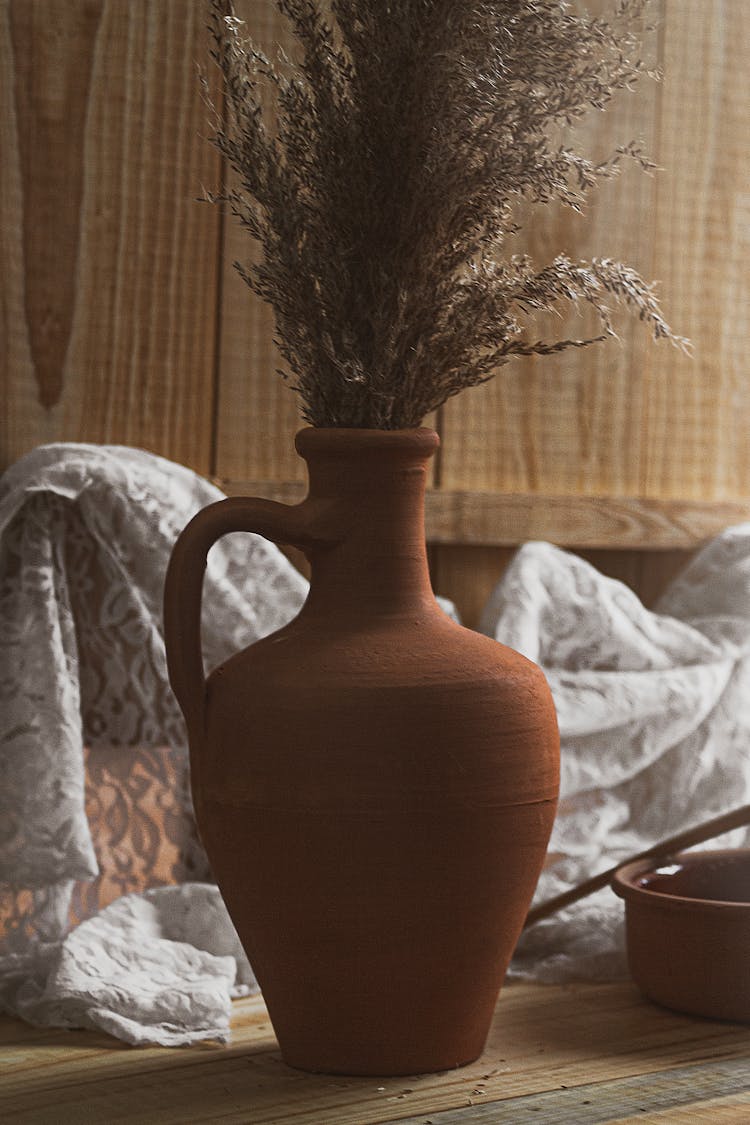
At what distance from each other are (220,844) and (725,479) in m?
1.04

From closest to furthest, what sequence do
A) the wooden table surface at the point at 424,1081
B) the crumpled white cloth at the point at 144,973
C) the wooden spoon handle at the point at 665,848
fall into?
the wooden table surface at the point at 424,1081
the crumpled white cloth at the point at 144,973
the wooden spoon handle at the point at 665,848

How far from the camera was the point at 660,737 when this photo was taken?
5.06 feet

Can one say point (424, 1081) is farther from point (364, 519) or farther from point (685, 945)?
point (364, 519)

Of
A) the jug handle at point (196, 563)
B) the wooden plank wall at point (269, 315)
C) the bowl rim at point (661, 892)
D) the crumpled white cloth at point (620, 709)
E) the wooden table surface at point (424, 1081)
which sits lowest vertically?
the wooden table surface at point (424, 1081)

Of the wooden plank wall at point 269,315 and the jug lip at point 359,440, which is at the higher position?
the wooden plank wall at point 269,315

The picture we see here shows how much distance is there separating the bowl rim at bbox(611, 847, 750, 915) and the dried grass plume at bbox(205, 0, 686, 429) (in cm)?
46

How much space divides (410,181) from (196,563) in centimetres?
33

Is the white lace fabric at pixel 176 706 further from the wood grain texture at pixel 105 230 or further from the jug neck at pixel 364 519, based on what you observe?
the jug neck at pixel 364 519

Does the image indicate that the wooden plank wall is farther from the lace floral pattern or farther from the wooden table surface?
the wooden table surface

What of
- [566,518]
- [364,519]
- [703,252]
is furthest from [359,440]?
[703,252]

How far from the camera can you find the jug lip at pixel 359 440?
105cm

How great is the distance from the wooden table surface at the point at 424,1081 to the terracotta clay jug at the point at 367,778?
0.13 ft

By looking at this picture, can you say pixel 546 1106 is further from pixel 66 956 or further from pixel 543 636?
pixel 543 636

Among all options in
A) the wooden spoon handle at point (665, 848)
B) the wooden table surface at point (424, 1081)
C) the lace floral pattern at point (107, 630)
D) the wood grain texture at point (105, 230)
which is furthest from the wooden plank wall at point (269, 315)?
the wooden table surface at point (424, 1081)
